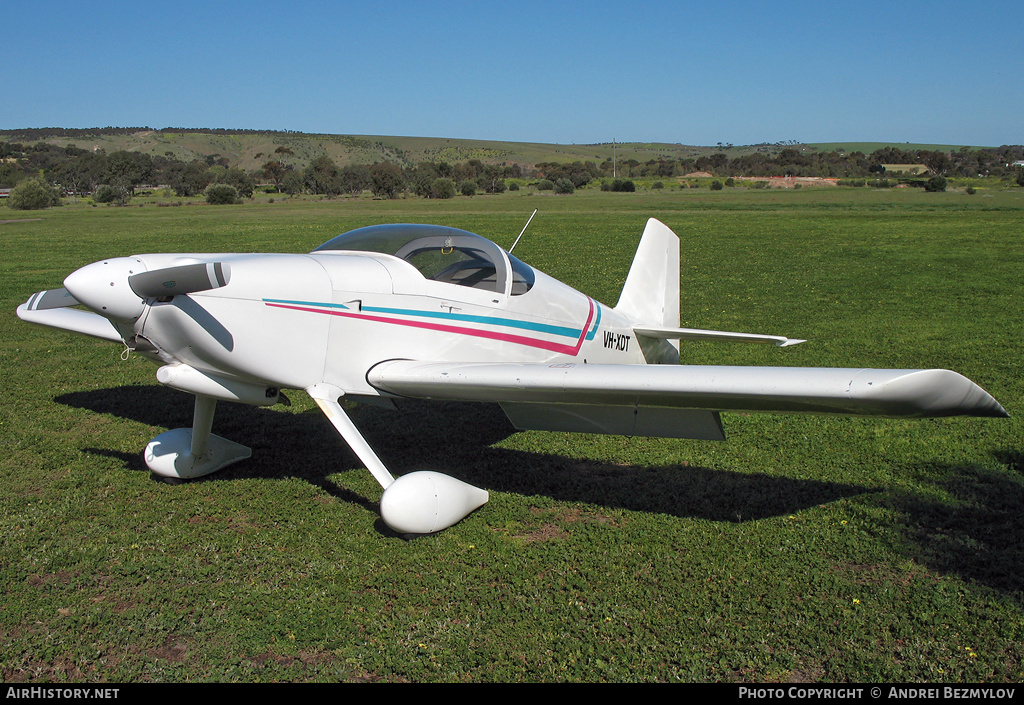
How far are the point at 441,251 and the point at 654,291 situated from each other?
286cm

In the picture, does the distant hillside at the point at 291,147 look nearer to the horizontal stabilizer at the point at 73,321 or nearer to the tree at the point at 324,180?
the tree at the point at 324,180

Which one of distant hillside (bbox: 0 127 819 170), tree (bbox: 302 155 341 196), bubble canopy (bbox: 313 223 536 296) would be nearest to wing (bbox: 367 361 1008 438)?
bubble canopy (bbox: 313 223 536 296)

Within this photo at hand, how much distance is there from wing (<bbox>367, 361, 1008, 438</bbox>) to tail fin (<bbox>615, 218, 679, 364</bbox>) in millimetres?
2221

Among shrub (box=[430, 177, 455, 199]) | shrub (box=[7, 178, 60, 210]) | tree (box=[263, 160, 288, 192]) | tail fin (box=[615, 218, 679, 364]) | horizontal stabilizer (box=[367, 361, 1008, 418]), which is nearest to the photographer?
horizontal stabilizer (box=[367, 361, 1008, 418])

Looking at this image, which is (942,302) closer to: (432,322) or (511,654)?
(432,322)

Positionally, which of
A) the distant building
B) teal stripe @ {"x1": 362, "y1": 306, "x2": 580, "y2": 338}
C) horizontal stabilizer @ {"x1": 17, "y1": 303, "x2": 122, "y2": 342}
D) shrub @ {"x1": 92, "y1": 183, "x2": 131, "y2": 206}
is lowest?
horizontal stabilizer @ {"x1": 17, "y1": 303, "x2": 122, "y2": 342}

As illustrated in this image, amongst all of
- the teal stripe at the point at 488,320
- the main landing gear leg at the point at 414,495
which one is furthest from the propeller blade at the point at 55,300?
the teal stripe at the point at 488,320

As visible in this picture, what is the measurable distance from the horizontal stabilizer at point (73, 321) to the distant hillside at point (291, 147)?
12069cm

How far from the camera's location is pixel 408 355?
16.7ft

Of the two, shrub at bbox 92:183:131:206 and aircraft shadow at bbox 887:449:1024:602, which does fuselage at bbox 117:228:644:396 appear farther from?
shrub at bbox 92:183:131:206

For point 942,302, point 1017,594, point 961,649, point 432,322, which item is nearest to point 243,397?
point 432,322

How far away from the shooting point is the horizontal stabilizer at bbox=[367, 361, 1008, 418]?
134 inches

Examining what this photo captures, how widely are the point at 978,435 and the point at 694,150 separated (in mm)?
204193

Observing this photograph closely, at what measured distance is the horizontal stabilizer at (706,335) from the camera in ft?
20.5
